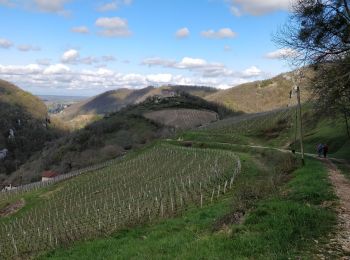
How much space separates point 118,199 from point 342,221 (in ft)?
92.2

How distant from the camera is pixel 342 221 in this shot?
1470 cm

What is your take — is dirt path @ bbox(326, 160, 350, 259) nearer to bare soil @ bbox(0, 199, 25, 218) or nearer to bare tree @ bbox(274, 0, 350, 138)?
bare tree @ bbox(274, 0, 350, 138)

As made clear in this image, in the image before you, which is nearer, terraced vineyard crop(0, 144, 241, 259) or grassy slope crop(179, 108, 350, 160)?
terraced vineyard crop(0, 144, 241, 259)

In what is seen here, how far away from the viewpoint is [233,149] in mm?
62688

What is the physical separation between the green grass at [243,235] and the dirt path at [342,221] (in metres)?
0.36

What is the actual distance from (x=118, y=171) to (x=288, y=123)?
3299 centimetres

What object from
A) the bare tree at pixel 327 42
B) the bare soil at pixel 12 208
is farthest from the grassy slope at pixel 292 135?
the bare soil at pixel 12 208

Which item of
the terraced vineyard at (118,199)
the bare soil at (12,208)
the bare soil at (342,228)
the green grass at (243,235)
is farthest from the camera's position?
the bare soil at (12,208)

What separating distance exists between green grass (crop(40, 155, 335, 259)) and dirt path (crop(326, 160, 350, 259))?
36 cm

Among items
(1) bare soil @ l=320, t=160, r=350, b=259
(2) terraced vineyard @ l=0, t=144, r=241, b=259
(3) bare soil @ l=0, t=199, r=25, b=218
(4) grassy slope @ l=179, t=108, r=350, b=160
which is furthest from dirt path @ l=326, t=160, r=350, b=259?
(3) bare soil @ l=0, t=199, r=25, b=218

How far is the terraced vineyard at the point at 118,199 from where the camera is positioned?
2603 centimetres

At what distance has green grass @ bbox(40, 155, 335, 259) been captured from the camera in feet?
39.6

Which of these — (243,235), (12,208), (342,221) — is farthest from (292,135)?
(243,235)

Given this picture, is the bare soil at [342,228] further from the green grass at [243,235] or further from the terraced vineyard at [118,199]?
the terraced vineyard at [118,199]
